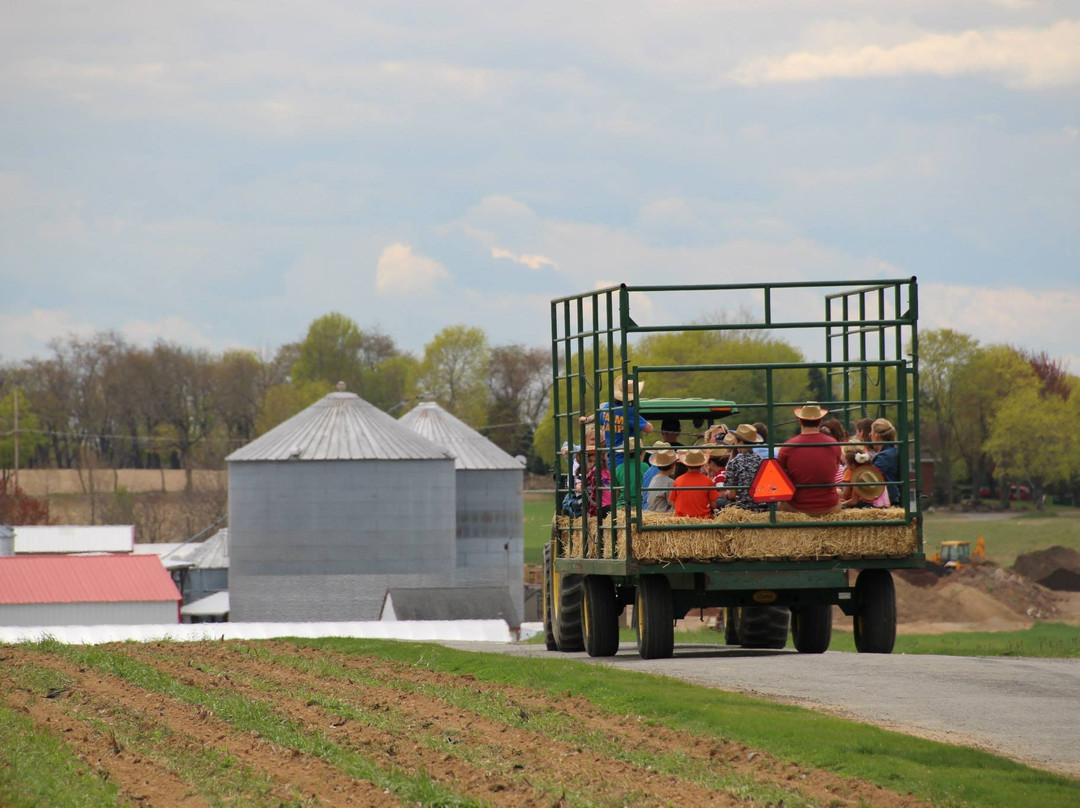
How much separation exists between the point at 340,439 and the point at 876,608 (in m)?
45.7

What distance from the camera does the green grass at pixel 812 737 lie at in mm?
9039

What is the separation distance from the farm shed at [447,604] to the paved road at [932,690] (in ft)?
128

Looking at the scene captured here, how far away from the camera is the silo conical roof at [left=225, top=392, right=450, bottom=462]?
58.8m

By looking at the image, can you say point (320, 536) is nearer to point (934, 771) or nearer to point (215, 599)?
point (215, 599)

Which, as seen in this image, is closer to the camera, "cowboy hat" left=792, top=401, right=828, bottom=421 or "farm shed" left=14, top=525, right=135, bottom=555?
"cowboy hat" left=792, top=401, right=828, bottom=421

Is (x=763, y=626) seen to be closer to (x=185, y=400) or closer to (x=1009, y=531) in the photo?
(x=1009, y=531)

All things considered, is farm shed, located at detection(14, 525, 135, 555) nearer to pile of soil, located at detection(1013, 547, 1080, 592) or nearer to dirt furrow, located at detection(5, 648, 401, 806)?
pile of soil, located at detection(1013, 547, 1080, 592)

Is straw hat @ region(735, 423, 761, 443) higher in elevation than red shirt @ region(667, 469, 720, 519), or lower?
higher

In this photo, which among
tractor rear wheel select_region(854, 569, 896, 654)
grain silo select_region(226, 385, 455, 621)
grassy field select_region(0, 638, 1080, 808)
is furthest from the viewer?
grain silo select_region(226, 385, 455, 621)

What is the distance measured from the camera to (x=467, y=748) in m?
10.7

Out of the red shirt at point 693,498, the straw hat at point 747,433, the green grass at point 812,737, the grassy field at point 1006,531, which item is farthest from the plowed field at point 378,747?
the grassy field at point 1006,531

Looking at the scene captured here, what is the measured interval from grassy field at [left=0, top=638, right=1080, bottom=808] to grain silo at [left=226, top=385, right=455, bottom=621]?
42.8 m

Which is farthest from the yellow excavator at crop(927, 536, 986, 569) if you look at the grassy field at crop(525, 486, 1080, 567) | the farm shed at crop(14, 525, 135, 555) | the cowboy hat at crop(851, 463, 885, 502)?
the cowboy hat at crop(851, 463, 885, 502)

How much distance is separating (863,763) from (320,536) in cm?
4952
